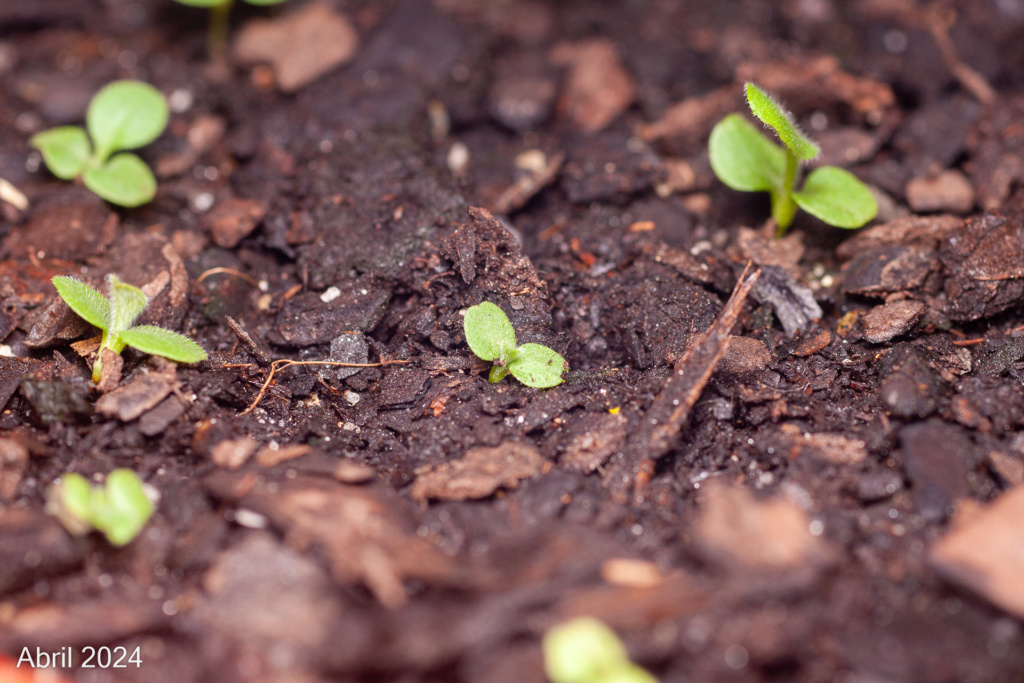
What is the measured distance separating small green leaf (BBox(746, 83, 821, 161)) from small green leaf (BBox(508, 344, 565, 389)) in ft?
2.85

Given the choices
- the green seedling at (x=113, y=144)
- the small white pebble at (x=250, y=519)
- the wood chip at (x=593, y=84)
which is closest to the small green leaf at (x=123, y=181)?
the green seedling at (x=113, y=144)

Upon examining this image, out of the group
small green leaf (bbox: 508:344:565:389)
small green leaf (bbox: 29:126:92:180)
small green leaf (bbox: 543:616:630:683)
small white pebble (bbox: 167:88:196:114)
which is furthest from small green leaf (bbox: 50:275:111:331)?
small green leaf (bbox: 543:616:630:683)

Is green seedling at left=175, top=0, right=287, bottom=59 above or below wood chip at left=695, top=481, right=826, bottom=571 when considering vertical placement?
above

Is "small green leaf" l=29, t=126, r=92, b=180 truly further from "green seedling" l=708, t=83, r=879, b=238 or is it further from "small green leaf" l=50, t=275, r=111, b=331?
"green seedling" l=708, t=83, r=879, b=238

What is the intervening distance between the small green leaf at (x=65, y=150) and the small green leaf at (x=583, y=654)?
2.18 meters

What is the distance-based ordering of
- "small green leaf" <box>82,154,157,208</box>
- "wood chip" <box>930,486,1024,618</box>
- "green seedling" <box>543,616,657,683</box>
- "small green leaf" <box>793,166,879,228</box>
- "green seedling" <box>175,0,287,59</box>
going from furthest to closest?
"green seedling" <box>175,0,287,59</box>
"small green leaf" <box>82,154,157,208</box>
"small green leaf" <box>793,166,879,228</box>
"wood chip" <box>930,486,1024,618</box>
"green seedling" <box>543,616,657,683</box>

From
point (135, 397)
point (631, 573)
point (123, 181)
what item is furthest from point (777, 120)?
point (123, 181)

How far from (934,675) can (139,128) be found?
8.91 ft

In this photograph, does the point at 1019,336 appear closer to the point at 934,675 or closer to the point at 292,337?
the point at 934,675

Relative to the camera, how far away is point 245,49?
2.94 meters

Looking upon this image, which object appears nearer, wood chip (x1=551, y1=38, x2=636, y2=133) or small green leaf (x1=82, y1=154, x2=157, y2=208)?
small green leaf (x1=82, y1=154, x2=157, y2=208)

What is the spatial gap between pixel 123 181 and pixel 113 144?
6.7 inches

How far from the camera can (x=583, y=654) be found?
4.10ft

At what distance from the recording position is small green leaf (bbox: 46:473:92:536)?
1494 millimetres
